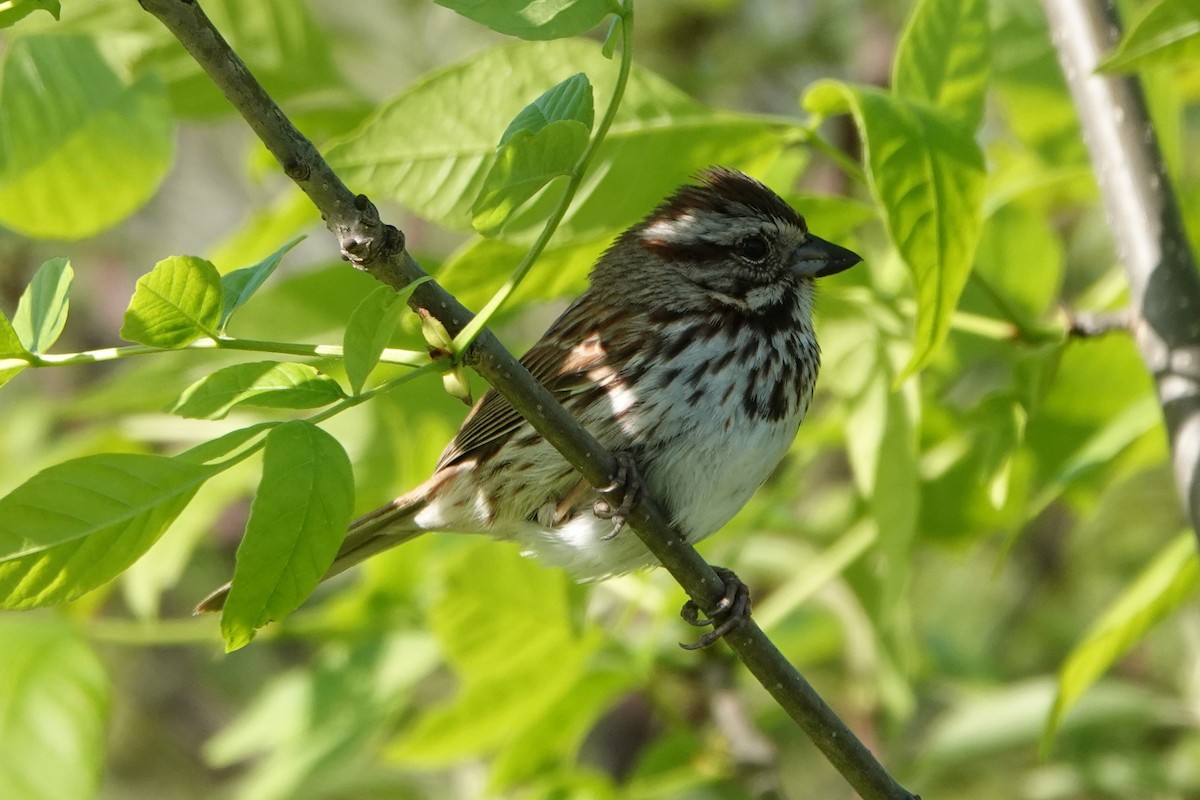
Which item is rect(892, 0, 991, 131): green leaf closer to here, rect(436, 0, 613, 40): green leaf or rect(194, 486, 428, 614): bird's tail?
rect(436, 0, 613, 40): green leaf

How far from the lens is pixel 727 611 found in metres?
2.35

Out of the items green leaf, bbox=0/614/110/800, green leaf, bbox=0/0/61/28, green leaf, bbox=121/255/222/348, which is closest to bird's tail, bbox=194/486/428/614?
green leaf, bbox=0/614/110/800

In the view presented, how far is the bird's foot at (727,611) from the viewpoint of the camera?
2.19 m

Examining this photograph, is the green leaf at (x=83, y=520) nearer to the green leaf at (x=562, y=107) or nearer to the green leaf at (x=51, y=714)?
the green leaf at (x=562, y=107)

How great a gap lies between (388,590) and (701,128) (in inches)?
60.4

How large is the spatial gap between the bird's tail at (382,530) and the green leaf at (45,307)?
1.42 m

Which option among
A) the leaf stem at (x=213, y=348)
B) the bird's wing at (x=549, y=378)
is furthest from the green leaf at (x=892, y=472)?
the leaf stem at (x=213, y=348)

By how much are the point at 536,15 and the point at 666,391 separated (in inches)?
49.3

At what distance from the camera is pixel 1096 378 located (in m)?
3.19

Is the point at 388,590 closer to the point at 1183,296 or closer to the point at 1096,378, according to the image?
the point at 1096,378

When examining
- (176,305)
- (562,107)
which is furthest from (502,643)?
(562,107)

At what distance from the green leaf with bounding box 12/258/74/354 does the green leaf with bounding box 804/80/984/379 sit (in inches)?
43.9

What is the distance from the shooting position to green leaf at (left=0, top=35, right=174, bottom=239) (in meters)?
2.76

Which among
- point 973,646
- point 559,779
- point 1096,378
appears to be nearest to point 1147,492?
point 973,646
